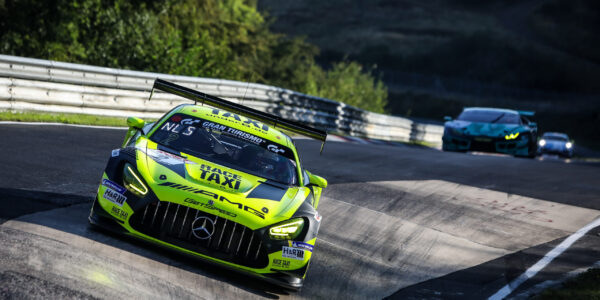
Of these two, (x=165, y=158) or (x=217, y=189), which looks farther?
(x=165, y=158)

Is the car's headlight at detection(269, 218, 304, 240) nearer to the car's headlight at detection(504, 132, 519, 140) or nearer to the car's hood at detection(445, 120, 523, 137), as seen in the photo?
the car's hood at detection(445, 120, 523, 137)

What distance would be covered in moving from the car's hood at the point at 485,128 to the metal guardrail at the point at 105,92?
4678 mm

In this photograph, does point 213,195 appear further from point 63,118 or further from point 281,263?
point 63,118

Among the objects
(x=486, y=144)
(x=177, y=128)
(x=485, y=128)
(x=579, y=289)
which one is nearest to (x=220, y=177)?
(x=177, y=128)

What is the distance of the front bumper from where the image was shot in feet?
61.7

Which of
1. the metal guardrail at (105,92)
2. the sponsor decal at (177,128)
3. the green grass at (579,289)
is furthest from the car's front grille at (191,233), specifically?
the metal guardrail at (105,92)

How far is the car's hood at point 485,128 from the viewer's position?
1881cm

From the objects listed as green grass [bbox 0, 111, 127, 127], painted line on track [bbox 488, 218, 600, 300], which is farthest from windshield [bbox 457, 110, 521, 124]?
green grass [bbox 0, 111, 127, 127]

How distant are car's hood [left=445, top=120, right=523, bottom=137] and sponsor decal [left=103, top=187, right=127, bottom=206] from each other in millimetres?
14685

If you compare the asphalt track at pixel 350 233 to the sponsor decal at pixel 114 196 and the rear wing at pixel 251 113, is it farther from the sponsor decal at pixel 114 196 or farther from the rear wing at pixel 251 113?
the rear wing at pixel 251 113

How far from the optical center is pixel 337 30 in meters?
111

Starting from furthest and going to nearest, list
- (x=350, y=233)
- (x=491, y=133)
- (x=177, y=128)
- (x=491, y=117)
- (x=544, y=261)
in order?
1. (x=491, y=117)
2. (x=491, y=133)
3. (x=350, y=233)
4. (x=544, y=261)
5. (x=177, y=128)

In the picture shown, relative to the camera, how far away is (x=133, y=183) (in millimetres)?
5676

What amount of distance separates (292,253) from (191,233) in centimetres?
89
